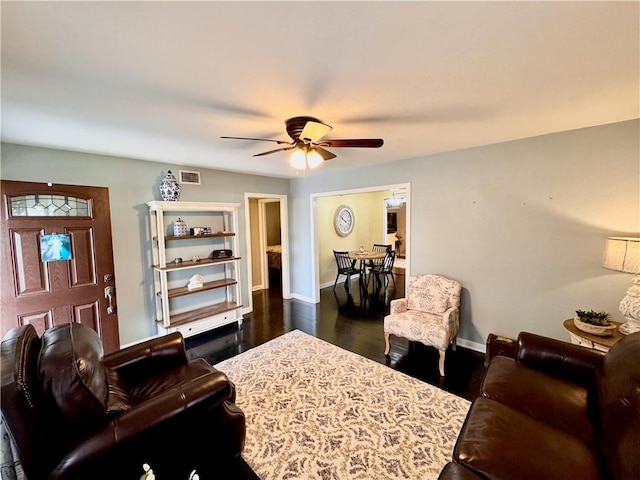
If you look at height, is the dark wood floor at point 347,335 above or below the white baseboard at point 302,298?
below

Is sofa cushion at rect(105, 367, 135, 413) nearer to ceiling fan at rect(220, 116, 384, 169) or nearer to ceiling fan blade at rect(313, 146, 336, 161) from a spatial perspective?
ceiling fan at rect(220, 116, 384, 169)

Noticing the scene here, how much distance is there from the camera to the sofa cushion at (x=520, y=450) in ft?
3.83

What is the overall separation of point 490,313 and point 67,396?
359cm

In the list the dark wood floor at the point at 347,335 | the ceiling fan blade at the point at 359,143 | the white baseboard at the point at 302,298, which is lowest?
the dark wood floor at the point at 347,335

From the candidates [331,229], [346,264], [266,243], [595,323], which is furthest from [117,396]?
[331,229]

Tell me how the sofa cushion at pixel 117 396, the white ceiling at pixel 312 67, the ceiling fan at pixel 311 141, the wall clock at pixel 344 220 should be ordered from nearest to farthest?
the white ceiling at pixel 312 67 → the sofa cushion at pixel 117 396 → the ceiling fan at pixel 311 141 → the wall clock at pixel 344 220

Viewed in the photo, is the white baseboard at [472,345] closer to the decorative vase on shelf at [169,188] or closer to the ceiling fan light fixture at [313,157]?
the ceiling fan light fixture at [313,157]

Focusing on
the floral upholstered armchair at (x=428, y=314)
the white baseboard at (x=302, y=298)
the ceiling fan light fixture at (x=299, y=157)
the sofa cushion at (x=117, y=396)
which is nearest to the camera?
the sofa cushion at (x=117, y=396)

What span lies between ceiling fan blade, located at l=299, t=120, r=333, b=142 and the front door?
2470 mm

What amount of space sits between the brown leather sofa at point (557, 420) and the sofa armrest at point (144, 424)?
1.22m

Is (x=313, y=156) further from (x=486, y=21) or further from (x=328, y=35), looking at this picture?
(x=486, y=21)

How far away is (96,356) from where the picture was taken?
1509 millimetres

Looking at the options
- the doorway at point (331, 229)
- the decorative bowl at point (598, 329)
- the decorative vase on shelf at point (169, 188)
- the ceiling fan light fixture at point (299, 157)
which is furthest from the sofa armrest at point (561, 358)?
Result: the decorative vase on shelf at point (169, 188)

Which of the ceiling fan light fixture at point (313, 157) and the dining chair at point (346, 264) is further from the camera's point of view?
the dining chair at point (346, 264)
